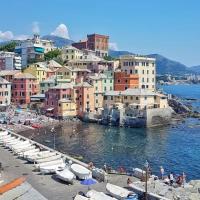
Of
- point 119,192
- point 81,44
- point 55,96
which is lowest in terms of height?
point 119,192

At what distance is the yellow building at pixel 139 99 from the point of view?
98125mm

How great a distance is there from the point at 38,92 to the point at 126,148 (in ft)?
174

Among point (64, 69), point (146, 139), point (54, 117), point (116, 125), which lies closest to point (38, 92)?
point (64, 69)

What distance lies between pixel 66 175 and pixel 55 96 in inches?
2637

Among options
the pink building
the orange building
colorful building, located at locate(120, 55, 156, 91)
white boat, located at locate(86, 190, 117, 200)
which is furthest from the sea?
white boat, located at locate(86, 190, 117, 200)

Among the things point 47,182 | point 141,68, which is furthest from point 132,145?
point 141,68

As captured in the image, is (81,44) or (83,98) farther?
(81,44)

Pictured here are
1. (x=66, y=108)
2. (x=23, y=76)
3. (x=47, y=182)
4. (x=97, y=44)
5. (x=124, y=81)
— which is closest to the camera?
(x=47, y=182)

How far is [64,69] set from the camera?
115 meters

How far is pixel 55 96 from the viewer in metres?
103

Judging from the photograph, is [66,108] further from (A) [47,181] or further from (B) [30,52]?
(A) [47,181]

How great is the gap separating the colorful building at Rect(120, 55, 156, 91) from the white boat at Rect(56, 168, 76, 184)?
3075 inches

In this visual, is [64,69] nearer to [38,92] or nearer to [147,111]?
[38,92]

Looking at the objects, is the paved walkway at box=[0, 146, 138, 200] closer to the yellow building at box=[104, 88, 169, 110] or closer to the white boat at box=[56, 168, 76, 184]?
the white boat at box=[56, 168, 76, 184]
